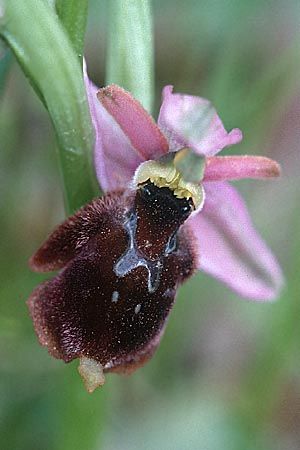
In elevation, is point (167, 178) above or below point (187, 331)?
above

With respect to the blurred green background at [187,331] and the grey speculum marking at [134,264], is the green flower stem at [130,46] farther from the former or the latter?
the blurred green background at [187,331]

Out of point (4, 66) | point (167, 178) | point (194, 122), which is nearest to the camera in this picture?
point (194, 122)

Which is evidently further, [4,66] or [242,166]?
[4,66]

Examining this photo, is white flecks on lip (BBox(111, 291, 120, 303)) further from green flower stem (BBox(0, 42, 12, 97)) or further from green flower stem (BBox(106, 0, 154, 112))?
green flower stem (BBox(0, 42, 12, 97))

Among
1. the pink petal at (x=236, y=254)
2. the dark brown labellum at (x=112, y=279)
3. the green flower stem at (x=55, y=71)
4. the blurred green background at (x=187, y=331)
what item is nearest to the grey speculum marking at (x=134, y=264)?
the dark brown labellum at (x=112, y=279)

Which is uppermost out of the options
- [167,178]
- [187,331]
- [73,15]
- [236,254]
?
[73,15]

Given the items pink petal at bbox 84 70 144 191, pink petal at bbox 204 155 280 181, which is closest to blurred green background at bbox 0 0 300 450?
pink petal at bbox 84 70 144 191

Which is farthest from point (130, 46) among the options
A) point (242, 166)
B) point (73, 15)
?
point (242, 166)

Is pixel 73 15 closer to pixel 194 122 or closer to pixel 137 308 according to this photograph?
pixel 194 122
